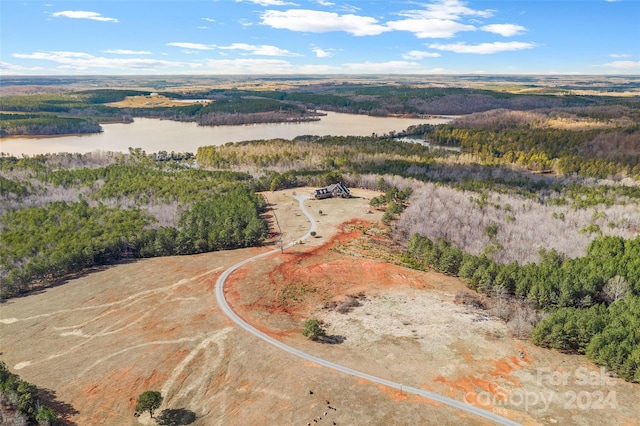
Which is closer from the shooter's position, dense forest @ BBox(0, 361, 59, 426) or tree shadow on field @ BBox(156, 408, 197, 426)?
dense forest @ BBox(0, 361, 59, 426)

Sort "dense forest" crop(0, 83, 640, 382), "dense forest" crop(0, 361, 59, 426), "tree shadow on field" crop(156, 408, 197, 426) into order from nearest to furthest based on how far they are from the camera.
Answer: "dense forest" crop(0, 361, 59, 426), "tree shadow on field" crop(156, 408, 197, 426), "dense forest" crop(0, 83, 640, 382)

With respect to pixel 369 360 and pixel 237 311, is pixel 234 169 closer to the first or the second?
pixel 237 311

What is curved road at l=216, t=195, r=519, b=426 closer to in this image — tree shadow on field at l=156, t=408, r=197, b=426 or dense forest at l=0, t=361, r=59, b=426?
tree shadow on field at l=156, t=408, r=197, b=426

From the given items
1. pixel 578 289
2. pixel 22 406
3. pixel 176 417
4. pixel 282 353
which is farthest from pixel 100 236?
pixel 578 289

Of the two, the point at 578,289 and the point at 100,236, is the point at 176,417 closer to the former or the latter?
the point at 578,289

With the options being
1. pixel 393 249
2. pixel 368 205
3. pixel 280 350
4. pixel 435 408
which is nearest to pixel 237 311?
pixel 280 350

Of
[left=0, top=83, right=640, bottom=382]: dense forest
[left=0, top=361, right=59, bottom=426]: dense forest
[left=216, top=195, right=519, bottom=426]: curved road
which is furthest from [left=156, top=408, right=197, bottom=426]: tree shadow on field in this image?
[left=0, top=83, right=640, bottom=382]: dense forest

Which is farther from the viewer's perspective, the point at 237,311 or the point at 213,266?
the point at 213,266
